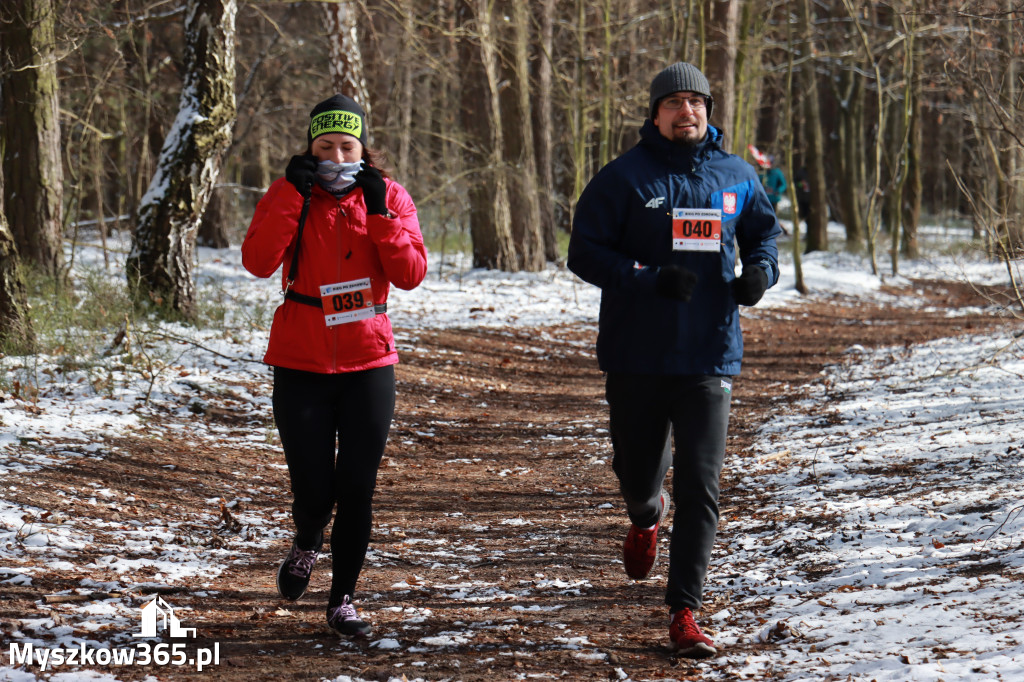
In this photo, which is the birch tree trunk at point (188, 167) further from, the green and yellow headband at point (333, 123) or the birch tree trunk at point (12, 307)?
the green and yellow headband at point (333, 123)

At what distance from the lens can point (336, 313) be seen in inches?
157

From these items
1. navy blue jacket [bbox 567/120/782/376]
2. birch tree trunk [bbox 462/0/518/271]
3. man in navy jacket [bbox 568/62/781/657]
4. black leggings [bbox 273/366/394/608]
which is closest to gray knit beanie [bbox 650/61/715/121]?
man in navy jacket [bbox 568/62/781/657]

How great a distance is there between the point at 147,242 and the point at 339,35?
18.4ft

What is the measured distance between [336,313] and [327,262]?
8.5 inches

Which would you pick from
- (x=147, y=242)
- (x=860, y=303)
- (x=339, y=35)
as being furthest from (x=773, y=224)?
(x=860, y=303)

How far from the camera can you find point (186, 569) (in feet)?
16.2

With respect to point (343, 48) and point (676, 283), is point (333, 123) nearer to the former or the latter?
point (676, 283)

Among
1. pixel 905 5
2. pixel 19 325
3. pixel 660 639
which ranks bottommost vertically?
pixel 660 639

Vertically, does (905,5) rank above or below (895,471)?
above

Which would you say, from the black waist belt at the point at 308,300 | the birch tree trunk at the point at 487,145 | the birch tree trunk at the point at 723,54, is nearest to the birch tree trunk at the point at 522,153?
the birch tree trunk at the point at 487,145

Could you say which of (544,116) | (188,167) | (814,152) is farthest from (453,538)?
(814,152)

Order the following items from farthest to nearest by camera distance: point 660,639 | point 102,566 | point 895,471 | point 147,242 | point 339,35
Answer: point 339,35
point 147,242
point 895,471
point 102,566
point 660,639

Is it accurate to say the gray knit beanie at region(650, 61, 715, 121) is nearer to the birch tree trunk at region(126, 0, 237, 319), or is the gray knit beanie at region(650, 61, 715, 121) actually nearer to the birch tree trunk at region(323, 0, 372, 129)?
the birch tree trunk at region(126, 0, 237, 319)

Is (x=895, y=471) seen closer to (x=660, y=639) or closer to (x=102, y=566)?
(x=660, y=639)
